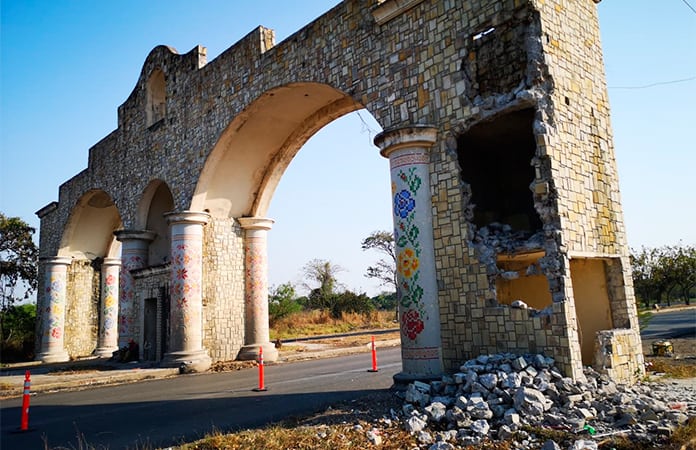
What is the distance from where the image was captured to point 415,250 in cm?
802

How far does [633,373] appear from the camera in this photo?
755 cm

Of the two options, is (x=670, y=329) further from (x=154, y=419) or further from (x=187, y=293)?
(x=154, y=419)

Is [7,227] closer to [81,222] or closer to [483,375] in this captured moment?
[81,222]

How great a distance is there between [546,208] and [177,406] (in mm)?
6457

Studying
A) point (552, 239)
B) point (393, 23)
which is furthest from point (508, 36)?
point (552, 239)

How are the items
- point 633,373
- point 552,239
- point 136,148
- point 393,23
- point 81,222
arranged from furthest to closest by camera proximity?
point 81,222
point 136,148
point 393,23
point 633,373
point 552,239

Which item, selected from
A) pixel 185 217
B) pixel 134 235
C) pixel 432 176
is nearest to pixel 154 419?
pixel 432 176

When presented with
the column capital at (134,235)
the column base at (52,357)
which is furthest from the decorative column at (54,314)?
the column capital at (134,235)

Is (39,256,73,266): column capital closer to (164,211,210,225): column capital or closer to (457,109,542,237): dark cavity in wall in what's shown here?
(164,211,210,225): column capital

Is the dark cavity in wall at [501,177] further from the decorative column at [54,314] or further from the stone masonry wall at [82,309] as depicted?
the stone masonry wall at [82,309]

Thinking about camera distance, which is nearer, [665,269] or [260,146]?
[260,146]

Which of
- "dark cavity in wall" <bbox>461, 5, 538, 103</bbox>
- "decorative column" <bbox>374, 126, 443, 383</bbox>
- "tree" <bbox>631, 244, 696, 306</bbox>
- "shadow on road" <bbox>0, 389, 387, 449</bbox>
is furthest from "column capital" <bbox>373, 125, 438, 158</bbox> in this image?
"tree" <bbox>631, 244, 696, 306</bbox>

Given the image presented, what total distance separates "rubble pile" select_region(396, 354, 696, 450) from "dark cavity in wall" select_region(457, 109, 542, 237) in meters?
3.63

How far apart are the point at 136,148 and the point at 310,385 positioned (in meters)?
11.5
